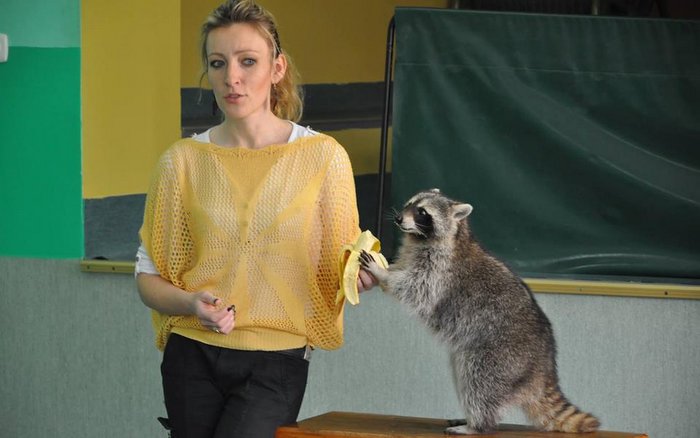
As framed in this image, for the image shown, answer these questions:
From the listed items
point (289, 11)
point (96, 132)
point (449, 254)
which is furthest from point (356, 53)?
point (449, 254)

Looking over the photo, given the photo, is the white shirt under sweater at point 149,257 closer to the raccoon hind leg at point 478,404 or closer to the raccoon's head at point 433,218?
the raccoon's head at point 433,218

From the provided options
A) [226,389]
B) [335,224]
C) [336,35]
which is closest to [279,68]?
[335,224]

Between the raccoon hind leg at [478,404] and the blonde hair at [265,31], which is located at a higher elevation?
the blonde hair at [265,31]

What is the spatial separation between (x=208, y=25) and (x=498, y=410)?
1.19 meters

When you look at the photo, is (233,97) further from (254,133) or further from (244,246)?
(244,246)

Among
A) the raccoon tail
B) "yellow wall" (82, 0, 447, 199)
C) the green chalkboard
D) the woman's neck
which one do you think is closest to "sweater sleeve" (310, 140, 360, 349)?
the woman's neck

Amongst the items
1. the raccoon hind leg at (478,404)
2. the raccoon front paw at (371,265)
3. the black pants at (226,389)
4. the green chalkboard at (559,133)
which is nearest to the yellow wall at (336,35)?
the green chalkboard at (559,133)

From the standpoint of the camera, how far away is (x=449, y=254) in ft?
9.98

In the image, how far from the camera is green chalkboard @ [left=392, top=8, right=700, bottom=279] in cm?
448

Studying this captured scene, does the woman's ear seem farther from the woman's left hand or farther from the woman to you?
the woman's left hand

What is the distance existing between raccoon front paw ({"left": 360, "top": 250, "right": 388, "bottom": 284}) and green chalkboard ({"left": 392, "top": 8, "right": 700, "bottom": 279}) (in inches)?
67.2

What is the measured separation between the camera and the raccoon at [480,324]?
286 centimetres

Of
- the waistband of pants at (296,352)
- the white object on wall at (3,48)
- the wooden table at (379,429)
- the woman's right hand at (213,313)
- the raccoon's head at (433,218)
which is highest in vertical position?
the white object on wall at (3,48)

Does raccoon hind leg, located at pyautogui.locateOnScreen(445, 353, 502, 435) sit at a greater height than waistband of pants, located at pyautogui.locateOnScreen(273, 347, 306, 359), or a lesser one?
lesser
